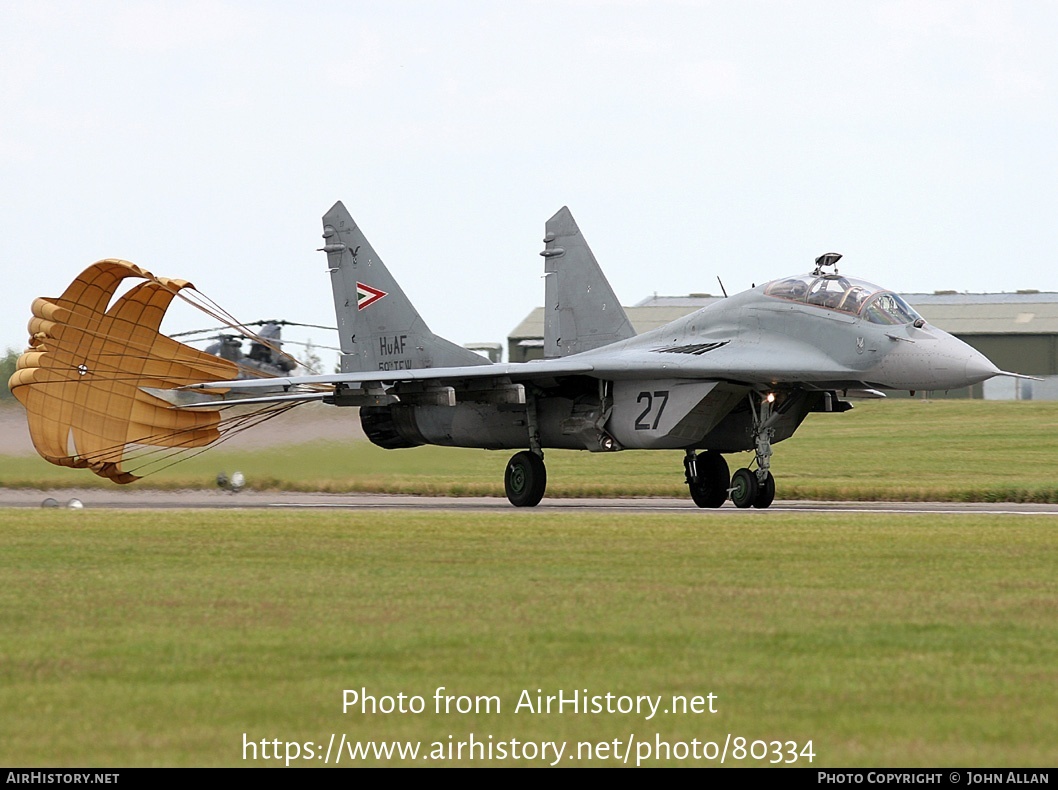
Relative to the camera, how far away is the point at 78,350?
2341cm

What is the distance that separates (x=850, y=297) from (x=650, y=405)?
125 inches

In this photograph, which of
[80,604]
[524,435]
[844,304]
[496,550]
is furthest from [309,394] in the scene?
[80,604]

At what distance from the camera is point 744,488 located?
2017 cm

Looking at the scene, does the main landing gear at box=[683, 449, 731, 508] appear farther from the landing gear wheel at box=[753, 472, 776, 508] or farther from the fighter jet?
the landing gear wheel at box=[753, 472, 776, 508]

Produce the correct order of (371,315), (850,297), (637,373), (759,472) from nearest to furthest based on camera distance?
1. (850,297)
2. (759,472)
3. (637,373)
4. (371,315)

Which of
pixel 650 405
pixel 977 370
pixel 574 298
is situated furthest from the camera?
pixel 574 298

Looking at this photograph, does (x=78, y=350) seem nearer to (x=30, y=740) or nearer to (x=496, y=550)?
(x=496, y=550)

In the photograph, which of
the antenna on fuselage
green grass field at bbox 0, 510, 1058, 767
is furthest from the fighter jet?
green grass field at bbox 0, 510, 1058, 767

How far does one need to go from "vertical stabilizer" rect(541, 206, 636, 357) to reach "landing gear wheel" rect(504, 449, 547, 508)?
9.16 ft

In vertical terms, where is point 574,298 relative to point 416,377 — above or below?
above

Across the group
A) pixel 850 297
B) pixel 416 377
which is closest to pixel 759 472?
pixel 850 297

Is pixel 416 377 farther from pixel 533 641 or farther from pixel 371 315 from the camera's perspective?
pixel 533 641

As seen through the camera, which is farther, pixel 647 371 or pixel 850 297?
pixel 647 371

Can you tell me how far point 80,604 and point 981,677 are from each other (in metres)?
5.51
